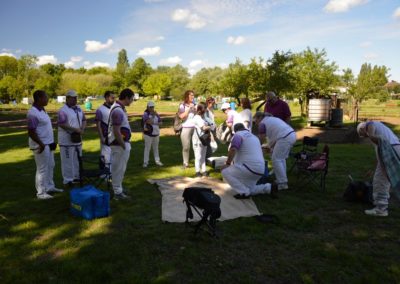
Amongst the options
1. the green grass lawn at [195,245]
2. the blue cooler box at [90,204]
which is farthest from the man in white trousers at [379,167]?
the blue cooler box at [90,204]

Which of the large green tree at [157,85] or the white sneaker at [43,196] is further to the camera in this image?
the large green tree at [157,85]

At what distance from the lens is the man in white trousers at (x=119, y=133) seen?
6066 millimetres

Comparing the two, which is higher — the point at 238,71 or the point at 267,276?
the point at 238,71

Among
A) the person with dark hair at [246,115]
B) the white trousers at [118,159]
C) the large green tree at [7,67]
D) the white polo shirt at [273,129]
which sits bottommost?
the white trousers at [118,159]

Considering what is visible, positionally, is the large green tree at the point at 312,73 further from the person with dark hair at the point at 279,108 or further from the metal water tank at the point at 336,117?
the person with dark hair at the point at 279,108

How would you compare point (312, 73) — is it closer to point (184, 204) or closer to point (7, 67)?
point (184, 204)

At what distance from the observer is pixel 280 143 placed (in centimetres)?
727

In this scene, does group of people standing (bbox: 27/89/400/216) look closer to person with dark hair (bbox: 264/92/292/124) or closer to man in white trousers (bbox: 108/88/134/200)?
man in white trousers (bbox: 108/88/134/200)

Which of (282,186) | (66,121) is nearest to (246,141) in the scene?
(282,186)

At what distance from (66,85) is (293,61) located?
73354 millimetres

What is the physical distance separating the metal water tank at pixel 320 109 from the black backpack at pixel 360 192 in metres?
15.2

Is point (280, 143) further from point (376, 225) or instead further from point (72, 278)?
point (72, 278)

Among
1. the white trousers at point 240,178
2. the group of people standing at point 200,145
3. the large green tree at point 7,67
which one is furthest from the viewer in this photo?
the large green tree at point 7,67

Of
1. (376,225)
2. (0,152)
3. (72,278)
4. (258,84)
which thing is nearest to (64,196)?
(72,278)
